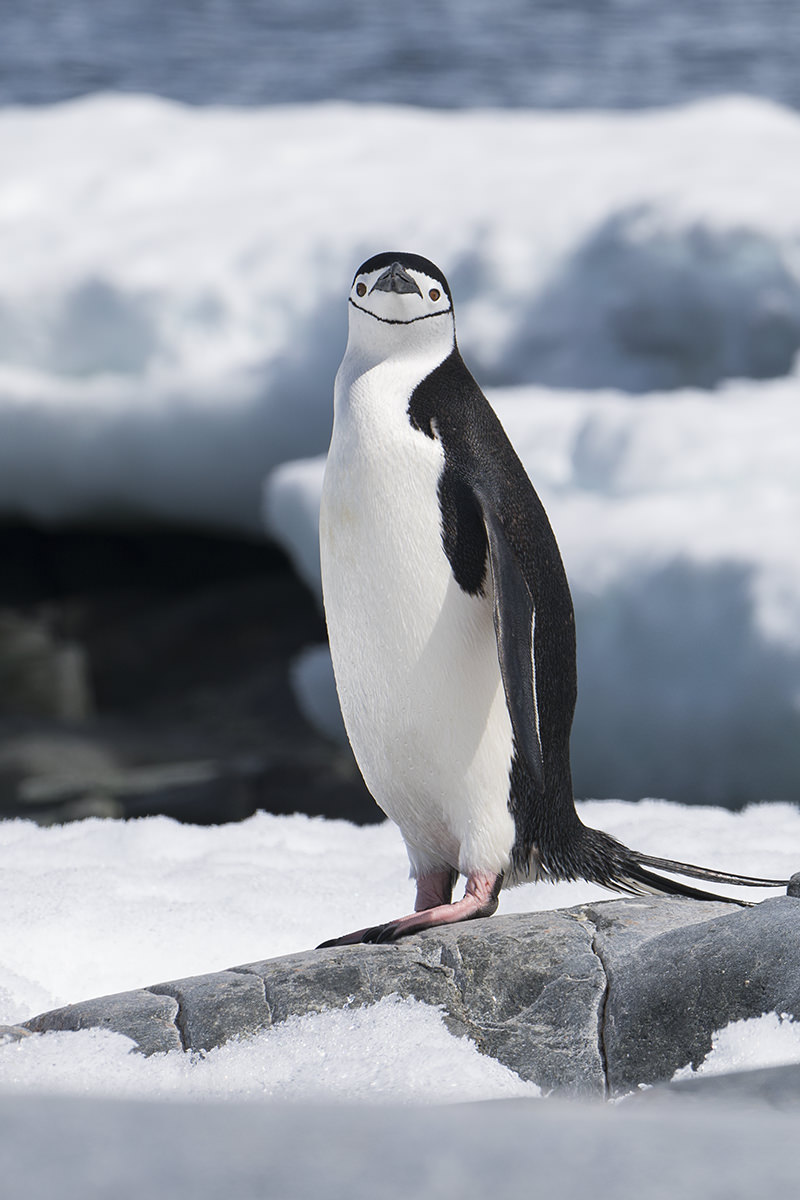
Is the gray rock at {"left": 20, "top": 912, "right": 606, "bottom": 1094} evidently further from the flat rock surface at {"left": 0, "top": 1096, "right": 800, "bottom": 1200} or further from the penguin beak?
the penguin beak

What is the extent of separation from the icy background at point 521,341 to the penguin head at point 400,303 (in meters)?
1.79

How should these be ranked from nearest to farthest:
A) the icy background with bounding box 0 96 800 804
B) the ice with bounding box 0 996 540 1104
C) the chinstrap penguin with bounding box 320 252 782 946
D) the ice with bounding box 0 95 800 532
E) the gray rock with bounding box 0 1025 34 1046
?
the ice with bounding box 0 996 540 1104
the gray rock with bounding box 0 1025 34 1046
the chinstrap penguin with bounding box 320 252 782 946
the icy background with bounding box 0 96 800 804
the ice with bounding box 0 95 800 532

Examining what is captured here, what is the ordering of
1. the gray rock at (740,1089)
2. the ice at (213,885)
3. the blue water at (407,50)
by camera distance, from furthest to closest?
the blue water at (407,50), the ice at (213,885), the gray rock at (740,1089)

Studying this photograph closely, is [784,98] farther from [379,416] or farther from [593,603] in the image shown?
[379,416]

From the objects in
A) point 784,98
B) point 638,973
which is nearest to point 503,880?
point 638,973

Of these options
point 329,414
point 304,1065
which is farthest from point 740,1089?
point 329,414

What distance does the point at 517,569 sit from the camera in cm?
176

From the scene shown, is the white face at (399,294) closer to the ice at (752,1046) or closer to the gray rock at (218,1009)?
the gray rock at (218,1009)

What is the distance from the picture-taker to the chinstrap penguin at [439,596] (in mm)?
1820

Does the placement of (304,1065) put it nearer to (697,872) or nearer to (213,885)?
(697,872)

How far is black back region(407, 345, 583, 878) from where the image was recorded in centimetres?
176

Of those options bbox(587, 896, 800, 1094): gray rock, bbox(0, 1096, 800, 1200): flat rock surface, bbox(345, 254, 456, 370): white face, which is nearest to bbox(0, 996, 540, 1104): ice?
bbox(587, 896, 800, 1094): gray rock

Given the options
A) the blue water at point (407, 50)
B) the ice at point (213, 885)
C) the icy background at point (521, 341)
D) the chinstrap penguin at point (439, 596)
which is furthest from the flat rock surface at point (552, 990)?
the blue water at point (407, 50)

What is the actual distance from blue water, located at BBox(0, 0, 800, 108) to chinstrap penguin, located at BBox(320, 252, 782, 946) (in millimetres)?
10878
